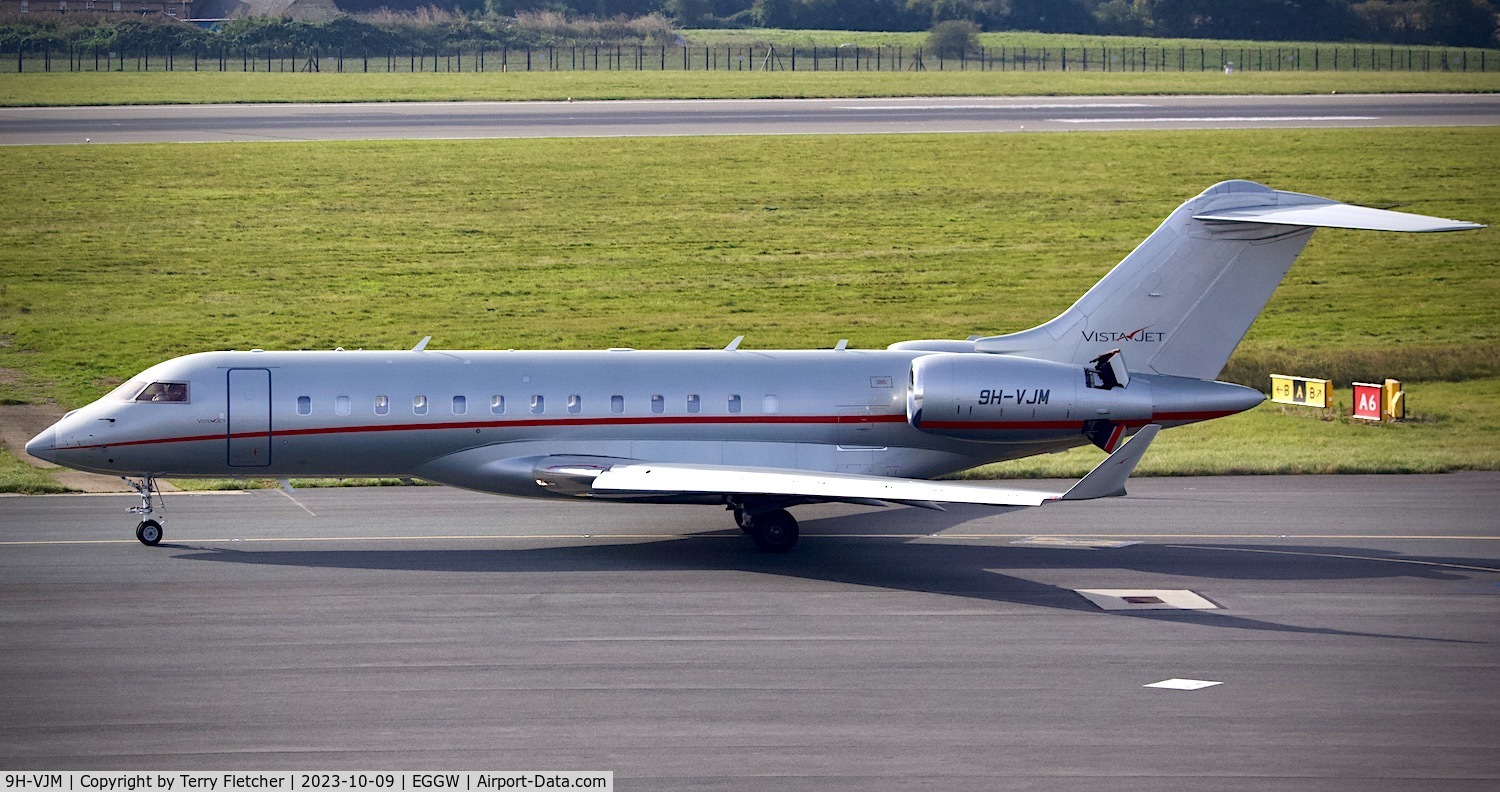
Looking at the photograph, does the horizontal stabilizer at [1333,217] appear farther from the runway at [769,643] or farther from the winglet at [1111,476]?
the winglet at [1111,476]

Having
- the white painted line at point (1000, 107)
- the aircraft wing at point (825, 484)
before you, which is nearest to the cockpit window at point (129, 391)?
the aircraft wing at point (825, 484)

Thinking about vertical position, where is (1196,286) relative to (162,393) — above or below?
above

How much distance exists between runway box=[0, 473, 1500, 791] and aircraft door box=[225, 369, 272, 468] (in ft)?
4.98

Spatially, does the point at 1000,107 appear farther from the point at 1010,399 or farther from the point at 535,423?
the point at 535,423

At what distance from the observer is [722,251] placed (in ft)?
168

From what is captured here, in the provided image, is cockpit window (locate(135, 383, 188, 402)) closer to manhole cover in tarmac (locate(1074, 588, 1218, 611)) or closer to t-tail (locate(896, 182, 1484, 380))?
manhole cover in tarmac (locate(1074, 588, 1218, 611))

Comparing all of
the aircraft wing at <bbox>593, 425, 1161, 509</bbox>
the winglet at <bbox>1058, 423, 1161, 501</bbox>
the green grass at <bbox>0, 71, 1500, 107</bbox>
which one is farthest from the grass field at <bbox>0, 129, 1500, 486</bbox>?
the green grass at <bbox>0, 71, 1500, 107</bbox>

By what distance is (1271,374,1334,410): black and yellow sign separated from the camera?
3519cm

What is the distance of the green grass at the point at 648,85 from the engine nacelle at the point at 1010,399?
188 feet

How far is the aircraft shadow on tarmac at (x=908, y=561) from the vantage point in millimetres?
21891

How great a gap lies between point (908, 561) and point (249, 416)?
1021 cm

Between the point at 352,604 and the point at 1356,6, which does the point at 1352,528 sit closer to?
the point at 352,604

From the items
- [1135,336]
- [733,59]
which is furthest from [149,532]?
[733,59]

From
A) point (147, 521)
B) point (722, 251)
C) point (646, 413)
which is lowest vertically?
point (147, 521)
